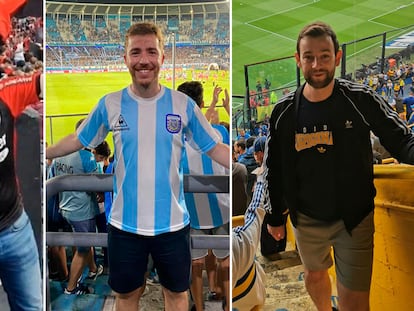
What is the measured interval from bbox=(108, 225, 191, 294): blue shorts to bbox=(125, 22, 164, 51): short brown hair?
2.59 feet

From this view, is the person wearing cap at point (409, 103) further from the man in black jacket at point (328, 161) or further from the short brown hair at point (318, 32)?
the short brown hair at point (318, 32)

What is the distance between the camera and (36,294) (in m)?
2.26

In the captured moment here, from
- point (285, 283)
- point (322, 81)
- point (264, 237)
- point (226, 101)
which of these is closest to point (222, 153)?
point (226, 101)

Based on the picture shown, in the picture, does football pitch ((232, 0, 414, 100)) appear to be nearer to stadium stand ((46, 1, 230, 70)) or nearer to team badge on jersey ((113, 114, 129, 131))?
stadium stand ((46, 1, 230, 70))

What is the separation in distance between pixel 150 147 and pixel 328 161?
71cm

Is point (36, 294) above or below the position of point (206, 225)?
below

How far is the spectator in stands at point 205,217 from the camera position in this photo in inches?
84.7

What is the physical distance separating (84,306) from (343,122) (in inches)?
53.5

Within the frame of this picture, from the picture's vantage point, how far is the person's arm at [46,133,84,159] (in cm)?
216

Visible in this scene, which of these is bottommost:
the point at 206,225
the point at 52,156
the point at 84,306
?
the point at 84,306

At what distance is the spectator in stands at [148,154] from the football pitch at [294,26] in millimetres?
253

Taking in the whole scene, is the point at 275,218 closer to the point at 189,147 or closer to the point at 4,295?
the point at 189,147

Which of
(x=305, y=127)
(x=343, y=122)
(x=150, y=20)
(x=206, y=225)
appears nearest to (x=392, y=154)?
(x=343, y=122)

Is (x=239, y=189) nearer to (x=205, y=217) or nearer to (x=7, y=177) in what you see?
(x=205, y=217)
